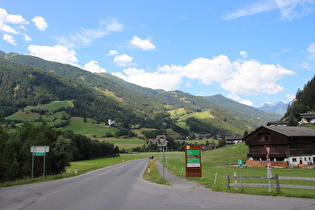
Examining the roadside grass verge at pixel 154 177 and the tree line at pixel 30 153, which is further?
the tree line at pixel 30 153

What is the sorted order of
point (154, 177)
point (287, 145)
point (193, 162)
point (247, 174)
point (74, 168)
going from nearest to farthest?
point (193, 162), point (154, 177), point (247, 174), point (287, 145), point (74, 168)

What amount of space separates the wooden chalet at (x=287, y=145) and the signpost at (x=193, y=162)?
30.9 metres

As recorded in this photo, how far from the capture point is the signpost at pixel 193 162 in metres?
24.8

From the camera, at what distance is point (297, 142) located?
50969 mm

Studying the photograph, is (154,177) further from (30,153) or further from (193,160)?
(30,153)

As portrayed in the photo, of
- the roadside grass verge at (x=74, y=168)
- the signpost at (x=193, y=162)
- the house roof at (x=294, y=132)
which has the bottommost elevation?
the roadside grass verge at (x=74, y=168)

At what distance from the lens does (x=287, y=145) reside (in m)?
49.7

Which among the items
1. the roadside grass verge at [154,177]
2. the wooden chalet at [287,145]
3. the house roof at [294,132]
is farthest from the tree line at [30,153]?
the house roof at [294,132]

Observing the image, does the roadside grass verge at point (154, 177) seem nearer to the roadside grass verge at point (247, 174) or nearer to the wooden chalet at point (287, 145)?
the roadside grass verge at point (247, 174)

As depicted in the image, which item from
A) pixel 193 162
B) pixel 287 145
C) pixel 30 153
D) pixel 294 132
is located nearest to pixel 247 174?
pixel 193 162

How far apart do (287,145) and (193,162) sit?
3336 centimetres

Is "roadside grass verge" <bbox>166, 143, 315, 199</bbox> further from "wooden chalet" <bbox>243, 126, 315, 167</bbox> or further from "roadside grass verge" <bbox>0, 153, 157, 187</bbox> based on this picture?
"roadside grass verge" <bbox>0, 153, 157, 187</bbox>

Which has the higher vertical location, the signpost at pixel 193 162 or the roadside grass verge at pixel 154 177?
the signpost at pixel 193 162

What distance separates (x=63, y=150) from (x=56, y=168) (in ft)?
11.9
